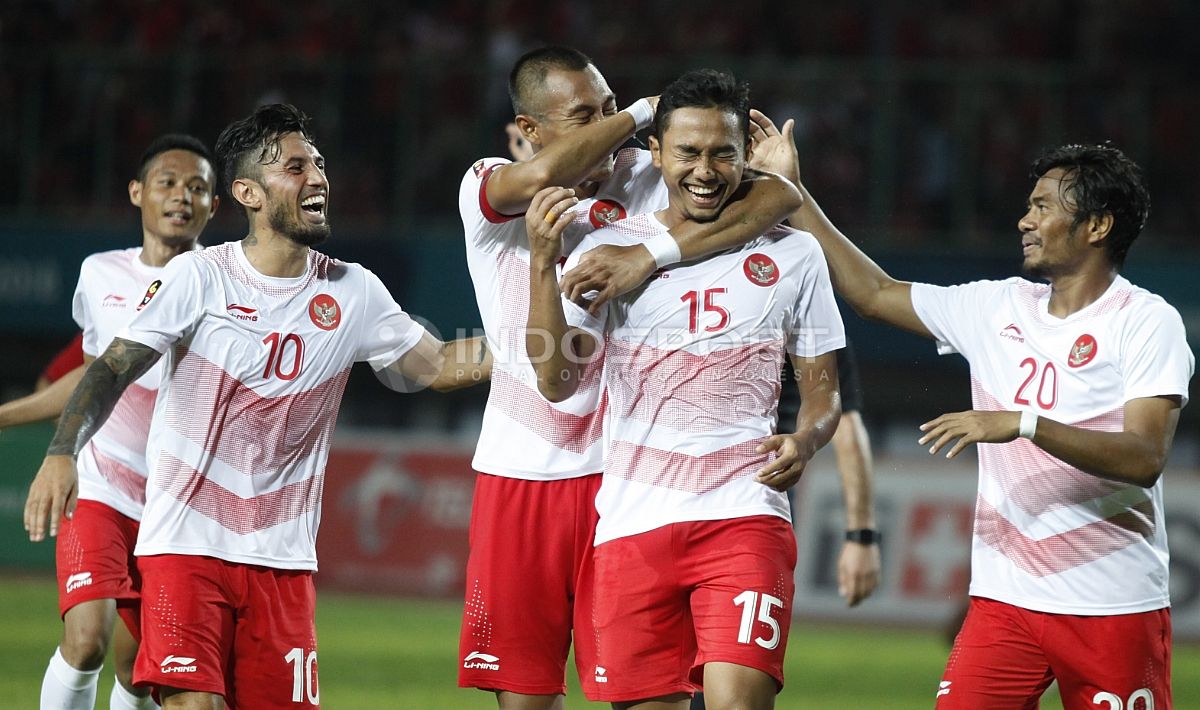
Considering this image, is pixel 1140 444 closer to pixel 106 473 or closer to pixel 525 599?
pixel 525 599

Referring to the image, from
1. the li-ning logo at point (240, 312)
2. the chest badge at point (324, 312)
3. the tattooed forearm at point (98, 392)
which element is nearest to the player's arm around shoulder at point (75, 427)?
the tattooed forearm at point (98, 392)

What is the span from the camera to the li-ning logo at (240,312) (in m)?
4.96

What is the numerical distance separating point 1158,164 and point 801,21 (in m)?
3.79

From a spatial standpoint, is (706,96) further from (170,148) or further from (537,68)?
(170,148)

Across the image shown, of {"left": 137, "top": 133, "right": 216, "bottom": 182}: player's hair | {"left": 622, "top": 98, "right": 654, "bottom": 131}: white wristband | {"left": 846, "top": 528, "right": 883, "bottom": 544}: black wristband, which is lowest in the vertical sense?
{"left": 846, "top": 528, "right": 883, "bottom": 544}: black wristband

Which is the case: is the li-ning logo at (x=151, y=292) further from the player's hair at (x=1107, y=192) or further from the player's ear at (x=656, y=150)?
the player's hair at (x=1107, y=192)

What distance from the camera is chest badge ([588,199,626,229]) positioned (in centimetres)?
511

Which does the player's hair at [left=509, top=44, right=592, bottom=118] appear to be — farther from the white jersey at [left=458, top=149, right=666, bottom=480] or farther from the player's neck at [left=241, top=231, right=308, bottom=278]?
the player's neck at [left=241, top=231, right=308, bottom=278]

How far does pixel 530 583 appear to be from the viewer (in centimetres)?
516

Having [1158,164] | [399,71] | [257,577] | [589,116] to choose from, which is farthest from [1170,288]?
[257,577]

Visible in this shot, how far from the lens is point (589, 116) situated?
530 centimetres

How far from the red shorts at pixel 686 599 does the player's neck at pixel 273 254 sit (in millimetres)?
1413

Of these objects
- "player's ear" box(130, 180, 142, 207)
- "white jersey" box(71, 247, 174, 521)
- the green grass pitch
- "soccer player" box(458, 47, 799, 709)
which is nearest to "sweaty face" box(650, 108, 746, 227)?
"soccer player" box(458, 47, 799, 709)

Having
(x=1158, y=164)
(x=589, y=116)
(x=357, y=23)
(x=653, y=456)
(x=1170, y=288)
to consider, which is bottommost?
(x=653, y=456)
